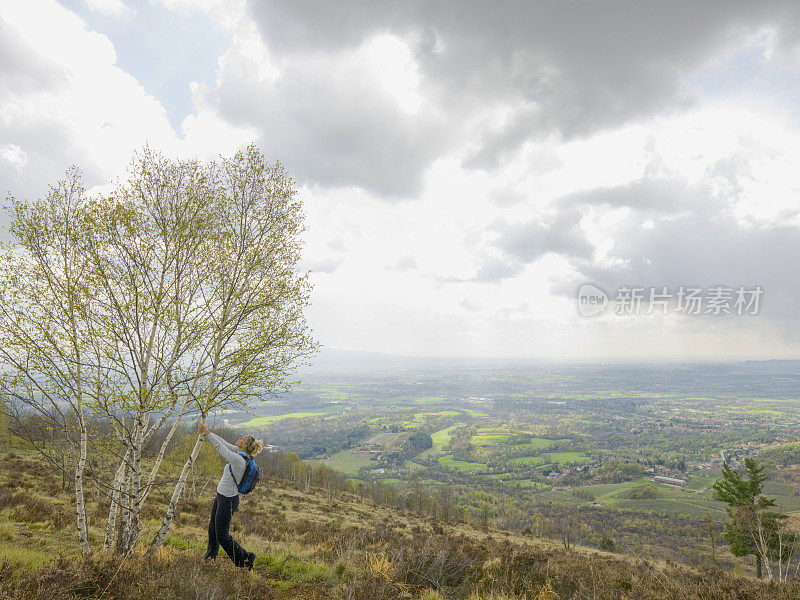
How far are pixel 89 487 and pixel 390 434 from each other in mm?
150393

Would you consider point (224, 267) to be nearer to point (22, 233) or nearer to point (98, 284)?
point (98, 284)

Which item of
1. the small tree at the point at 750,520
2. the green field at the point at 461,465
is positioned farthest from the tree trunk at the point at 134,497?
the green field at the point at 461,465

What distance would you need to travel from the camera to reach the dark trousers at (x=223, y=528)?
704cm

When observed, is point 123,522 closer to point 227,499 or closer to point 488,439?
point 227,499

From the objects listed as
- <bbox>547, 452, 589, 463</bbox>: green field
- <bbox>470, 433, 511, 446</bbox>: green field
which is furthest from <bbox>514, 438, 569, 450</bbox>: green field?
<bbox>470, 433, 511, 446</bbox>: green field

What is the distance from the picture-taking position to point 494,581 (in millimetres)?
7789

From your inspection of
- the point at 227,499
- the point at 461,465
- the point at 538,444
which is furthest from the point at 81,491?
the point at 538,444

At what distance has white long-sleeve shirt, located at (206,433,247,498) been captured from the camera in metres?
6.72

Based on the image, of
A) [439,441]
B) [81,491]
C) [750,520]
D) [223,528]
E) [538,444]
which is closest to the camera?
[223,528]

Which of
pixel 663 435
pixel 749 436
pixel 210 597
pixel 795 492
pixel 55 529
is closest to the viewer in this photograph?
pixel 210 597

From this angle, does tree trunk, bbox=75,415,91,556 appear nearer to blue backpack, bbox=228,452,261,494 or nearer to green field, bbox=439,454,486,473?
blue backpack, bbox=228,452,261,494

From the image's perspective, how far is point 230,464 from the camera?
688 cm

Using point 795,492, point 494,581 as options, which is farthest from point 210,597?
point 795,492

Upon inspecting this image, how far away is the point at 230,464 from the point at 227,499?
89cm
